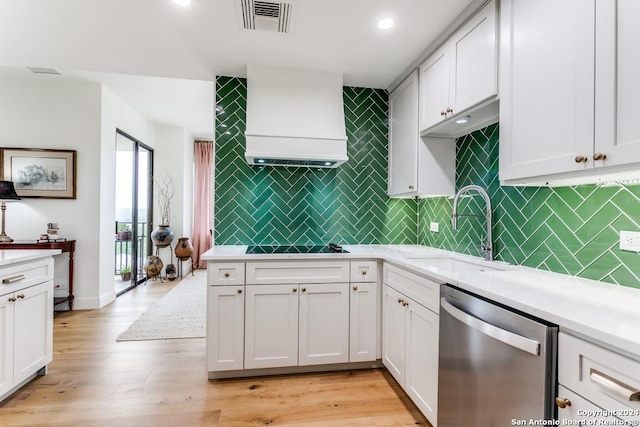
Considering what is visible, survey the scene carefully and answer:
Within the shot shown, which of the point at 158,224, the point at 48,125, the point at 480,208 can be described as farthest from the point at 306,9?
the point at 158,224

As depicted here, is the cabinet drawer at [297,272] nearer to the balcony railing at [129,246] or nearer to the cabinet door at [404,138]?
the cabinet door at [404,138]

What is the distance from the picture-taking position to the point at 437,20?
6.61 feet

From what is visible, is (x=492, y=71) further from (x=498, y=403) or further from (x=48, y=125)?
(x=48, y=125)

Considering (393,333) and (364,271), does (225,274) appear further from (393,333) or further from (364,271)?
(393,333)

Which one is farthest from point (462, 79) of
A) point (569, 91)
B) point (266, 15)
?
point (266, 15)

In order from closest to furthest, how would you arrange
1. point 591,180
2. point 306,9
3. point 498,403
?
point 498,403 < point 591,180 < point 306,9

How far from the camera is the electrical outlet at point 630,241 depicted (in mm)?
1275

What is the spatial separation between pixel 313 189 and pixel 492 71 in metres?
1.72

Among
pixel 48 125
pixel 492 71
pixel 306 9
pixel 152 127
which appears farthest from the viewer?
pixel 152 127

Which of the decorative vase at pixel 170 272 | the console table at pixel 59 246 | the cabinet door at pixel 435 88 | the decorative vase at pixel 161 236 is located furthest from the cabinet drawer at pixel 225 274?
the decorative vase at pixel 170 272

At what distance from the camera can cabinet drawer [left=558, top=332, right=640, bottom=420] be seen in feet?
2.57

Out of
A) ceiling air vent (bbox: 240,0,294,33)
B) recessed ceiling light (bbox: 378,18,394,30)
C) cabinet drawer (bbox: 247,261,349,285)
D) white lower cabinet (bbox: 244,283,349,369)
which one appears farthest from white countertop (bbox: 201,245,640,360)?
ceiling air vent (bbox: 240,0,294,33)

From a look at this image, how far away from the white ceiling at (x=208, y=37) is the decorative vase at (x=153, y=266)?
322cm

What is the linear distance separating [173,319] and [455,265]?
2.99m
